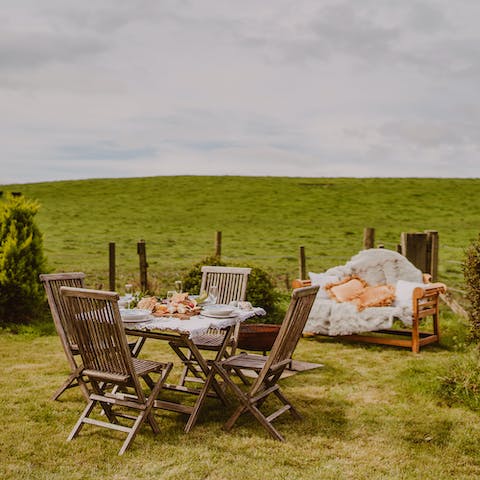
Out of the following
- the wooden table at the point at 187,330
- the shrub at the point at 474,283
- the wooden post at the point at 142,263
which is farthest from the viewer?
the wooden post at the point at 142,263

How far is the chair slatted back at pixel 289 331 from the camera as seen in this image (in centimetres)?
495

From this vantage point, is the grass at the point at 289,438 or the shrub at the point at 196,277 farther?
the shrub at the point at 196,277

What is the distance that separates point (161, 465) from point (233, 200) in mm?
29062

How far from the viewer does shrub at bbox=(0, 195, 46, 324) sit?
9.48 meters

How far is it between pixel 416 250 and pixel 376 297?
2.27 m

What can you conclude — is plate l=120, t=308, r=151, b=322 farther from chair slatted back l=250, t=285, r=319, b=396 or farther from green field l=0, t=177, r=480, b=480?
chair slatted back l=250, t=285, r=319, b=396

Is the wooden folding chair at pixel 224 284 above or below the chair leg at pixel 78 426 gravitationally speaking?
above

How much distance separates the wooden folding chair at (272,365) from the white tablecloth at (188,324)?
36 centimetres

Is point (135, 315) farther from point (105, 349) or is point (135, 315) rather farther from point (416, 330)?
point (416, 330)

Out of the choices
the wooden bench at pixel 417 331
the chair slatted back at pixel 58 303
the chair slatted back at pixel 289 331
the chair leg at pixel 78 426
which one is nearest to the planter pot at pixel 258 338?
the chair slatted back at pixel 289 331

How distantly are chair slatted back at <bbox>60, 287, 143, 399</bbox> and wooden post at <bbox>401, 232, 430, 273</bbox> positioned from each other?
7183 mm

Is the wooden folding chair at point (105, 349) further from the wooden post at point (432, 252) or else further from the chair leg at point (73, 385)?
the wooden post at point (432, 252)

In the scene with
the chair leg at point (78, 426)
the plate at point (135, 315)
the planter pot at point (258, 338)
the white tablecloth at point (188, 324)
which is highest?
the plate at point (135, 315)

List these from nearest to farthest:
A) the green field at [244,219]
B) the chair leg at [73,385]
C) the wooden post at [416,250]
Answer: the chair leg at [73,385], the wooden post at [416,250], the green field at [244,219]
